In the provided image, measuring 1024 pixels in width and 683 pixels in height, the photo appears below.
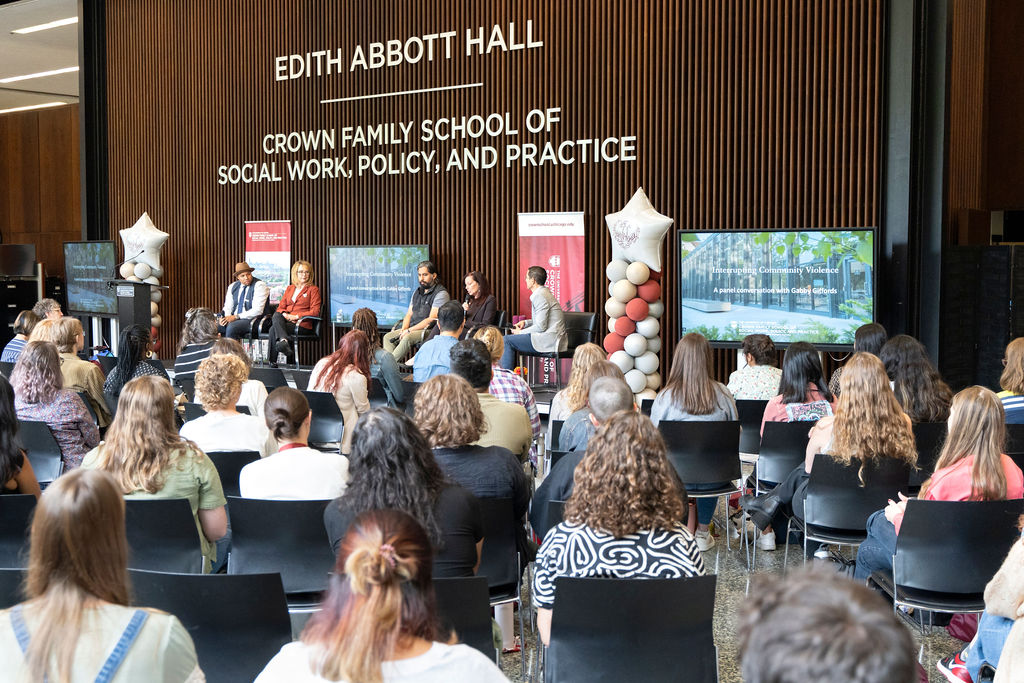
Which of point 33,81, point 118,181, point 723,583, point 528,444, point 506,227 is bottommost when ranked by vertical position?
point 723,583

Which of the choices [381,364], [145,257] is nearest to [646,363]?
[381,364]

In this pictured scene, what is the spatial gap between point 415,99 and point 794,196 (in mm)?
4792

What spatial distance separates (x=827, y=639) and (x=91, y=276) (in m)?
13.9

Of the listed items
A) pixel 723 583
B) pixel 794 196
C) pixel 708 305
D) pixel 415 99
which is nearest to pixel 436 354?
pixel 723 583

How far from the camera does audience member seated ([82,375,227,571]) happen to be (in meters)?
A: 3.60

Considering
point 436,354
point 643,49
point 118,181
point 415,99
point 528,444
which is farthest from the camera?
point 118,181

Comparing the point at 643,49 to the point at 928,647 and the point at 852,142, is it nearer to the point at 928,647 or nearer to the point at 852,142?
the point at 852,142

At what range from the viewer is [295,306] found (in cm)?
1165

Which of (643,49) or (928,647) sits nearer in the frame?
(928,647)

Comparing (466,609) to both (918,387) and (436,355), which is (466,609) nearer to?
(918,387)

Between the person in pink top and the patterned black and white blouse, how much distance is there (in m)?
1.18

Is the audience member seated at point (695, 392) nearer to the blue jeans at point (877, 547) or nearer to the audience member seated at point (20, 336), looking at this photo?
the blue jeans at point (877, 547)

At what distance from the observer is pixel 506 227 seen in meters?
11.2

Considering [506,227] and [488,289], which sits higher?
[506,227]
